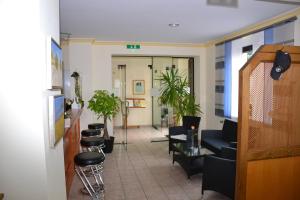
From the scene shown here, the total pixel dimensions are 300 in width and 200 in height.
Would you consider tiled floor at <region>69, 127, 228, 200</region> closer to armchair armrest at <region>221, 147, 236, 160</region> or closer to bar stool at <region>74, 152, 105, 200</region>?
bar stool at <region>74, 152, 105, 200</region>

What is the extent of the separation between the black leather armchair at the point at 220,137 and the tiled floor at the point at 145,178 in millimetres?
753

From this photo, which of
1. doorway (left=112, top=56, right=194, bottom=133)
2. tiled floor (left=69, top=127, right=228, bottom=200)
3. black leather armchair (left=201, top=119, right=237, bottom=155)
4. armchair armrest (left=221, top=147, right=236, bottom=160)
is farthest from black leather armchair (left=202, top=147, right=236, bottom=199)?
doorway (left=112, top=56, right=194, bottom=133)

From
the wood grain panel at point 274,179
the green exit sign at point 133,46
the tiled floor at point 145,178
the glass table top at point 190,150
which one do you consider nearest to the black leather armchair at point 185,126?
the tiled floor at point 145,178

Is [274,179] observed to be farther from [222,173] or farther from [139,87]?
[139,87]

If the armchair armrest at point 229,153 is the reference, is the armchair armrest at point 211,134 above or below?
below

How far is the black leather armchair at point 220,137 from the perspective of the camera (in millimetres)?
4586

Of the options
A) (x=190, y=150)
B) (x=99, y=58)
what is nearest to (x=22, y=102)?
(x=190, y=150)

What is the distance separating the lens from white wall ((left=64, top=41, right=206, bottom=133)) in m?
5.65

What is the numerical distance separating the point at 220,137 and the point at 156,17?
283cm

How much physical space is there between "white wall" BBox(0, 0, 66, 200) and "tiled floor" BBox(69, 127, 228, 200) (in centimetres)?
200

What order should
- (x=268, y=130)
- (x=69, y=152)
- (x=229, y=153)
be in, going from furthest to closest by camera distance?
(x=69, y=152), (x=229, y=153), (x=268, y=130)

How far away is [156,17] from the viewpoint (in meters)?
3.88

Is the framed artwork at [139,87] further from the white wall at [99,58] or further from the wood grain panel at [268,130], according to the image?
the wood grain panel at [268,130]

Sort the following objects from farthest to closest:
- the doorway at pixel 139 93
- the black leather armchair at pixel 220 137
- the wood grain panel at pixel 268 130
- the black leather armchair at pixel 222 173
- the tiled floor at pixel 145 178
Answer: the doorway at pixel 139 93
the black leather armchair at pixel 220 137
the tiled floor at pixel 145 178
the black leather armchair at pixel 222 173
the wood grain panel at pixel 268 130
